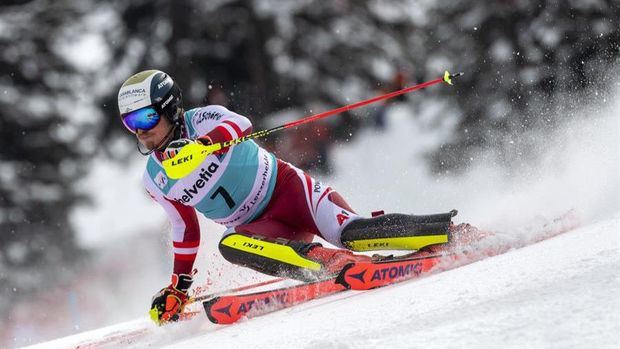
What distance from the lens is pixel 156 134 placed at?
4.01 m

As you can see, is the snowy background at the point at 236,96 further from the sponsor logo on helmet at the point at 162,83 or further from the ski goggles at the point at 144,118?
the ski goggles at the point at 144,118

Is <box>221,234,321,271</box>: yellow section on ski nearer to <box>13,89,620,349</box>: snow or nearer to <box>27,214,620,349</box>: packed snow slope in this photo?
<box>13,89,620,349</box>: snow

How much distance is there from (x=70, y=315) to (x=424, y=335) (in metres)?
12.0

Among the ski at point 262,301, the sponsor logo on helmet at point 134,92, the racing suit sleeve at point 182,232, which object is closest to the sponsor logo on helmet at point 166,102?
the sponsor logo on helmet at point 134,92

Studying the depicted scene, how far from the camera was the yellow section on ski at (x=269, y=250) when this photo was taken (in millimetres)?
3611

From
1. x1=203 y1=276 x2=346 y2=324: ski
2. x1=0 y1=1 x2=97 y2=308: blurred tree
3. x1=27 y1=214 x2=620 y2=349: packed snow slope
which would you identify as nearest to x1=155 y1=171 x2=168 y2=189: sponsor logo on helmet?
x1=203 y1=276 x2=346 y2=324: ski

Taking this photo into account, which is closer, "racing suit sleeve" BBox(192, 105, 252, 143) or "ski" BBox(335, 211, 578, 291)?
"ski" BBox(335, 211, 578, 291)

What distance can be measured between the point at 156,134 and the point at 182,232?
58 cm

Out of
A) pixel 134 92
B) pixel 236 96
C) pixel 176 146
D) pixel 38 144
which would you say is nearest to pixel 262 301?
pixel 176 146

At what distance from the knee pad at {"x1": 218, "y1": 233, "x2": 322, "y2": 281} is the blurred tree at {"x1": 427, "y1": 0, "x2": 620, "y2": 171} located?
8700 millimetres

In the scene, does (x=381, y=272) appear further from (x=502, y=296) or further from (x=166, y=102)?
(x=166, y=102)

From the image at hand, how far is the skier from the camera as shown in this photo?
377 centimetres

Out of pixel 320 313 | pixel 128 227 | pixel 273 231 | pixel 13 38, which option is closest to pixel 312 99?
pixel 128 227

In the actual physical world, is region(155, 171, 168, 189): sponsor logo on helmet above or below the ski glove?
above
